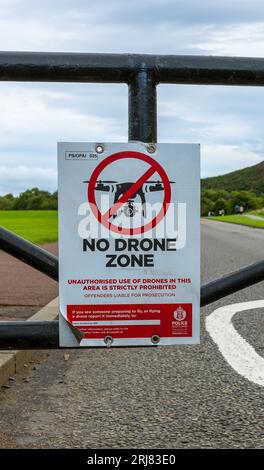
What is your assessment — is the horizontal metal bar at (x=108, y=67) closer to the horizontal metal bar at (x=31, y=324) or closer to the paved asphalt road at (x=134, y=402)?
the horizontal metal bar at (x=31, y=324)

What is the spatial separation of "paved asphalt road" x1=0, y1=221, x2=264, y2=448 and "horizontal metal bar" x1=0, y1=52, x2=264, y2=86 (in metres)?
1.61

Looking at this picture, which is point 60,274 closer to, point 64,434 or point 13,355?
point 64,434

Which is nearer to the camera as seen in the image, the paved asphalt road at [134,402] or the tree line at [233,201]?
the paved asphalt road at [134,402]

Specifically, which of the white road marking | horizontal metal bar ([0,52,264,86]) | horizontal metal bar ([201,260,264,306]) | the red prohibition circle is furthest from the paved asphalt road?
horizontal metal bar ([0,52,264,86])

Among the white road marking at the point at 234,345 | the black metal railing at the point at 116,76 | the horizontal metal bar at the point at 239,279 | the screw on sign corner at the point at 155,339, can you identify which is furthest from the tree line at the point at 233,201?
the screw on sign corner at the point at 155,339

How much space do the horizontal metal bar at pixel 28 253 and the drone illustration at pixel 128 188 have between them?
0.94 feet

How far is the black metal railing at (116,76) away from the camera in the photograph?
1.83 meters

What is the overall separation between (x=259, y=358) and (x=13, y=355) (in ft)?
5.01

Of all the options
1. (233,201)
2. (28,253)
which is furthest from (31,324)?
(233,201)

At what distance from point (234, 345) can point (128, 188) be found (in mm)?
3650

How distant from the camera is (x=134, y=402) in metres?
3.64

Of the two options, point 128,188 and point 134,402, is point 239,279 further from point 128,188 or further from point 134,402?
point 134,402

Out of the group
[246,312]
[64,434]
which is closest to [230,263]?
[246,312]

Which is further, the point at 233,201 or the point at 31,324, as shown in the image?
the point at 233,201
